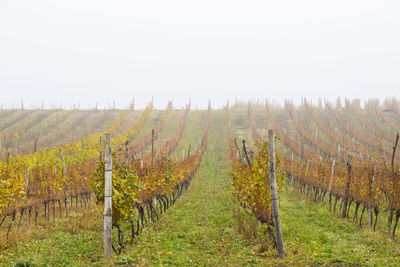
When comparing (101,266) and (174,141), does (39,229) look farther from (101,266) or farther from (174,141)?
(174,141)

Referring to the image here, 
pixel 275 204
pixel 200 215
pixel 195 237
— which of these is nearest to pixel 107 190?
pixel 195 237

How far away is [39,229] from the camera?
10.5 m

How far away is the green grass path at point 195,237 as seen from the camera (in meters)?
6.86

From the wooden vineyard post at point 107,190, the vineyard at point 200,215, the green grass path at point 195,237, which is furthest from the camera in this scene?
the vineyard at point 200,215

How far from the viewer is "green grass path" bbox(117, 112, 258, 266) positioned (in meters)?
6.86

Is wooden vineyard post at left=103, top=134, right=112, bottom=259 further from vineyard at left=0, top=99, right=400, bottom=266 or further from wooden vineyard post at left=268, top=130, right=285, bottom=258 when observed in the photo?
wooden vineyard post at left=268, top=130, right=285, bottom=258

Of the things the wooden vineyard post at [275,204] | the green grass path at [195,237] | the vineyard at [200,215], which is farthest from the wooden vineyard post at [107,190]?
the wooden vineyard post at [275,204]

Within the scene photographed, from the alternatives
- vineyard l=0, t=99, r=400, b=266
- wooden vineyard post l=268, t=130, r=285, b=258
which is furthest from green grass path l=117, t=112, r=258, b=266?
wooden vineyard post l=268, t=130, r=285, b=258

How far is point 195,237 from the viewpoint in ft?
30.1

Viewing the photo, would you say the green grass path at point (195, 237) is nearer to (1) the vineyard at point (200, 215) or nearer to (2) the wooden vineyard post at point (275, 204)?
(1) the vineyard at point (200, 215)

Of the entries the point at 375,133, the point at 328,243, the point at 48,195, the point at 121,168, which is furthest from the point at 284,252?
the point at 375,133

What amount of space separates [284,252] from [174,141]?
3211 centimetres

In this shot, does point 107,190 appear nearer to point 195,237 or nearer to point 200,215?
point 195,237

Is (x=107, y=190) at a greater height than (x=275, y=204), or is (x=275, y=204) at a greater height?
(x=107, y=190)
